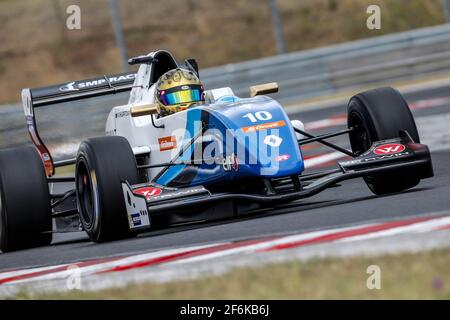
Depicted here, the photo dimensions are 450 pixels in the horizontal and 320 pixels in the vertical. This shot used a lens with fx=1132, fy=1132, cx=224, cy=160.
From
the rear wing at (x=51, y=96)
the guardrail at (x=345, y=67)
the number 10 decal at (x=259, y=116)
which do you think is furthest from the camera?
the guardrail at (x=345, y=67)

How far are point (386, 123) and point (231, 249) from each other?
253 centimetres

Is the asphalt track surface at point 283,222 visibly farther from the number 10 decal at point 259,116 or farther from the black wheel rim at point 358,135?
the number 10 decal at point 259,116

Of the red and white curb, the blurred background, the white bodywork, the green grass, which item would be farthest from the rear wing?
the blurred background

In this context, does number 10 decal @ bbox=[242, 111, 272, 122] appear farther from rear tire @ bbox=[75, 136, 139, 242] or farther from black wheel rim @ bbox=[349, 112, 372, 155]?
black wheel rim @ bbox=[349, 112, 372, 155]

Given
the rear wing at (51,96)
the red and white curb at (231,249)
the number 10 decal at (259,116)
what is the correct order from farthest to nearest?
the rear wing at (51,96) → the number 10 decal at (259,116) → the red and white curb at (231,249)

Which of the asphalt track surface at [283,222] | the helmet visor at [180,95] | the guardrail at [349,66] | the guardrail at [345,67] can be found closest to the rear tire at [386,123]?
the asphalt track surface at [283,222]

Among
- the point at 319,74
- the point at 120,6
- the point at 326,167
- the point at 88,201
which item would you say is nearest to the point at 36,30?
the point at 120,6

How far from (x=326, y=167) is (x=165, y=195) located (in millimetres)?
4072

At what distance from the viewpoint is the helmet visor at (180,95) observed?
934 cm

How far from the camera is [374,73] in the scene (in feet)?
63.3

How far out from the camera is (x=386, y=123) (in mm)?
8445

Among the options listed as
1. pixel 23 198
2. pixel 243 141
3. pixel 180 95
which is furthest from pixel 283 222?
pixel 23 198

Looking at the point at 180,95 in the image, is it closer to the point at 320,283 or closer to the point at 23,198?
the point at 23,198

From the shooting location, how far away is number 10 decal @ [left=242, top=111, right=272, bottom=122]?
799 centimetres
